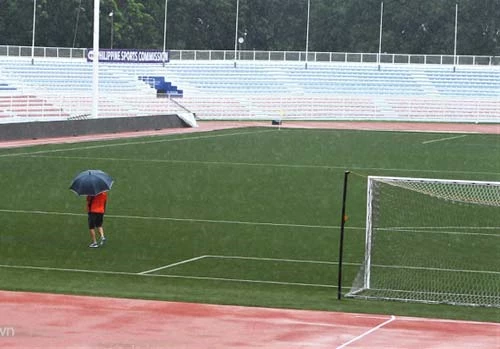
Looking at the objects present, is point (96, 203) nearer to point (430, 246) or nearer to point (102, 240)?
point (102, 240)

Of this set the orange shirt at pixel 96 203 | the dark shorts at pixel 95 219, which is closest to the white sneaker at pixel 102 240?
the dark shorts at pixel 95 219

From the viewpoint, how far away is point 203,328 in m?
13.4

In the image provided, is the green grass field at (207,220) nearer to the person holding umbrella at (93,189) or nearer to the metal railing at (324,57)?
the person holding umbrella at (93,189)

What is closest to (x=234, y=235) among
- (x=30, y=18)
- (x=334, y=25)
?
(x=30, y=18)

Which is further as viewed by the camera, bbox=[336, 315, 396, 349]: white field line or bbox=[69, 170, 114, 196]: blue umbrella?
bbox=[69, 170, 114, 196]: blue umbrella

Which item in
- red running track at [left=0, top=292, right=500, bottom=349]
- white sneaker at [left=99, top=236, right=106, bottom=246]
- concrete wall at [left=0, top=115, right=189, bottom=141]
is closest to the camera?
red running track at [left=0, top=292, right=500, bottom=349]

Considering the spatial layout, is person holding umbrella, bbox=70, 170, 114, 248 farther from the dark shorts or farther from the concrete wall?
the concrete wall

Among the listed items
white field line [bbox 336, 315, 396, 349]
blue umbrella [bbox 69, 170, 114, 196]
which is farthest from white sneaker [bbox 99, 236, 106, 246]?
white field line [bbox 336, 315, 396, 349]

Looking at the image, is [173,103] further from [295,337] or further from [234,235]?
[295,337]

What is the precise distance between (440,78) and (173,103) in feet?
68.9

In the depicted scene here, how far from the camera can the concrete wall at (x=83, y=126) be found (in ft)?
155

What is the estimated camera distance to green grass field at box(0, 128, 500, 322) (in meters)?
17.1

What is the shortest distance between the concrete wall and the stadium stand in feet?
29.9

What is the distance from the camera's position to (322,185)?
33125mm
